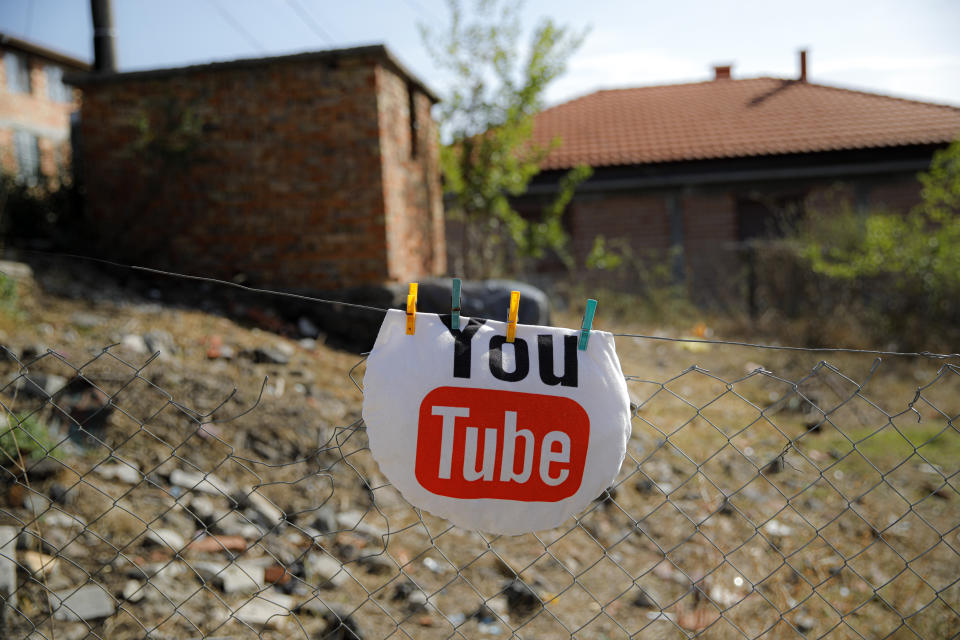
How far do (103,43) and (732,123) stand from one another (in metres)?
10.5

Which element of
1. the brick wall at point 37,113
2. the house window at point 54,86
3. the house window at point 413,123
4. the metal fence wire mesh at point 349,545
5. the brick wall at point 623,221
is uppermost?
the house window at point 54,86

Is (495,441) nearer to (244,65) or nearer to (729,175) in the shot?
(244,65)

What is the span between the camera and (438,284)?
5.55 metres

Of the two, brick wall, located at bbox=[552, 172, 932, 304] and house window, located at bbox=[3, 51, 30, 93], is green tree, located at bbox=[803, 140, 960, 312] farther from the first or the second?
house window, located at bbox=[3, 51, 30, 93]

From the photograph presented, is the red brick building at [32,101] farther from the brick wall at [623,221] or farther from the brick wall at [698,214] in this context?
the brick wall at [698,214]

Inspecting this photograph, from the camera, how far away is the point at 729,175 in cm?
1181

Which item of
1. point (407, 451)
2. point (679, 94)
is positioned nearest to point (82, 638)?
point (407, 451)

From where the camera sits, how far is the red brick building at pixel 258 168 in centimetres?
573

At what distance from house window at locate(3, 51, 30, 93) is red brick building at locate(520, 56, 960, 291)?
61.7 feet

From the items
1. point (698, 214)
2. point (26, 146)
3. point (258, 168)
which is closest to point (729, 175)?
point (698, 214)

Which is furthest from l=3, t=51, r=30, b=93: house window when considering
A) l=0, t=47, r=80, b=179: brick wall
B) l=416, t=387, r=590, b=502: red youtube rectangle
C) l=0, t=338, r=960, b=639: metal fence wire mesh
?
l=416, t=387, r=590, b=502: red youtube rectangle

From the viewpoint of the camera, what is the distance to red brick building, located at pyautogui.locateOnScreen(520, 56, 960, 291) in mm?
11672

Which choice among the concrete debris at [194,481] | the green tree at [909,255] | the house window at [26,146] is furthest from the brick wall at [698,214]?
the house window at [26,146]

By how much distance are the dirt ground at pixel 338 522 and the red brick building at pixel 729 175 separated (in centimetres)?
705
